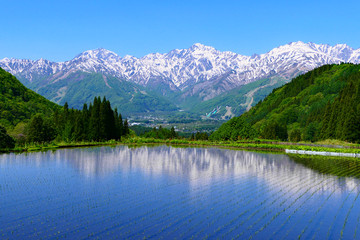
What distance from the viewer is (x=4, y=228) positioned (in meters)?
25.7

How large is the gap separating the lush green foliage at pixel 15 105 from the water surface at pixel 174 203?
110036mm

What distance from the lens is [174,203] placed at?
34.1 meters

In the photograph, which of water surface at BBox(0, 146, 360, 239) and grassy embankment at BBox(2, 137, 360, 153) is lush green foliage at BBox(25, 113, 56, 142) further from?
→ water surface at BBox(0, 146, 360, 239)

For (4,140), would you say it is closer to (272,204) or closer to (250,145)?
(272,204)

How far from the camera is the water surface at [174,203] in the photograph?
26203mm

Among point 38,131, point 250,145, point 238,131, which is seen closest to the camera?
point 38,131

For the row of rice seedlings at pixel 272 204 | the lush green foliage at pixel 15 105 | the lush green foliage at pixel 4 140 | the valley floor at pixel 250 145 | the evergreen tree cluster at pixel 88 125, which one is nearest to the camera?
the row of rice seedlings at pixel 272 204

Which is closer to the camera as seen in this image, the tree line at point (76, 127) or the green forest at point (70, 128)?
the green forest at point (70, 128)

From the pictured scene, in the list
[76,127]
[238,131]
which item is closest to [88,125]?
[76,127]

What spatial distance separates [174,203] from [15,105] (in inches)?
6140

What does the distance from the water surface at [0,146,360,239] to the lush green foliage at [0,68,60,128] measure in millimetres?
110036

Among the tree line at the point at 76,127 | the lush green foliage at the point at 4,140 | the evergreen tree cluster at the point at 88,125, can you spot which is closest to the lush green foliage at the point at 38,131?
the tree line at the point at 76,127

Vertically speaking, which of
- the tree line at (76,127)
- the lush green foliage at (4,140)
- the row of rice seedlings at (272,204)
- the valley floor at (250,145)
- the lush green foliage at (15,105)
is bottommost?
the row of rice seedlings at (272,204)

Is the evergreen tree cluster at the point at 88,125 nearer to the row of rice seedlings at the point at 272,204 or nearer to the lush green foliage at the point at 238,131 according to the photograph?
the lush green foliage at the point at 238,131
